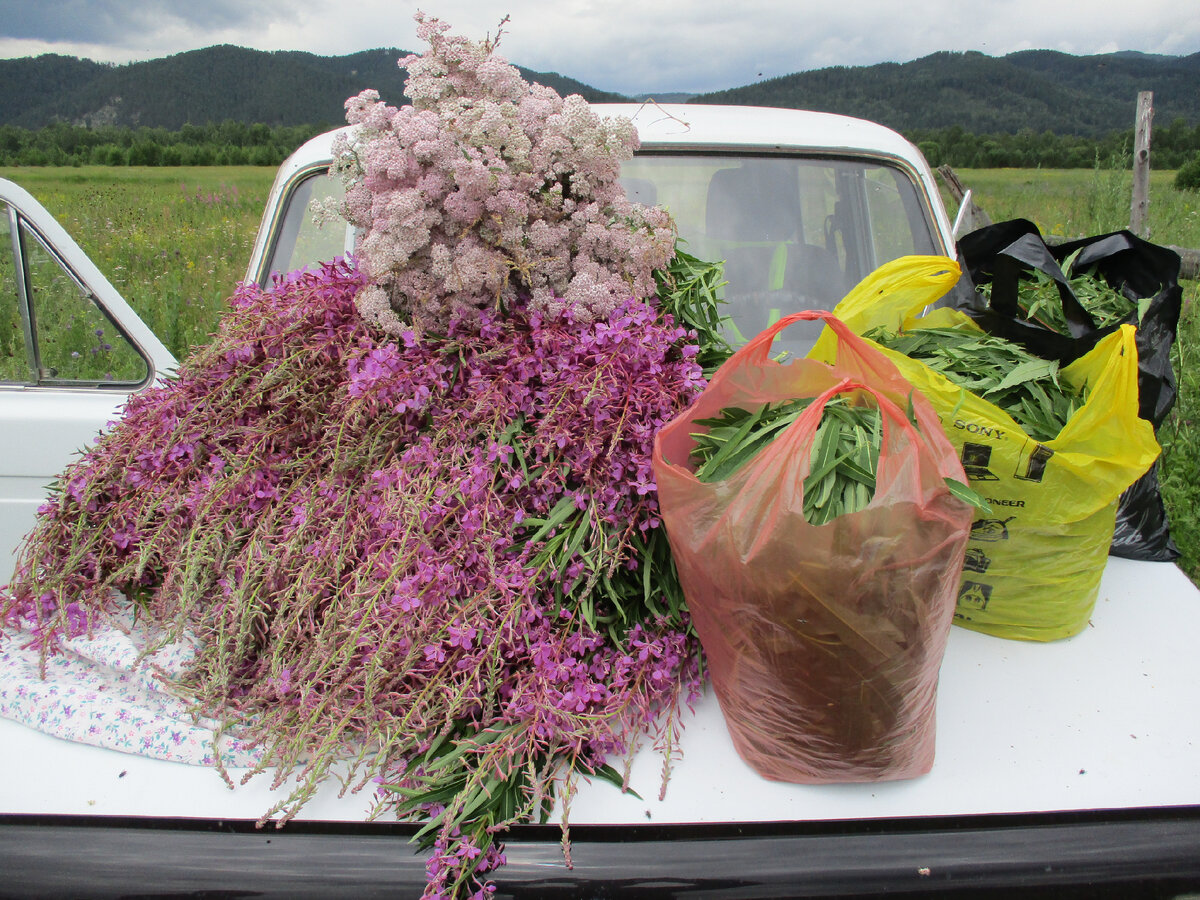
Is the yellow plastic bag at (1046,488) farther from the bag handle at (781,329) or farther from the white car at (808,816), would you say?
the bag handle at (781,329)

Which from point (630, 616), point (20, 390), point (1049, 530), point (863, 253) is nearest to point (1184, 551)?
point (863, 253)

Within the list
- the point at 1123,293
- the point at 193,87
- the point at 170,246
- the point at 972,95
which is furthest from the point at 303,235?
the point at 193,87

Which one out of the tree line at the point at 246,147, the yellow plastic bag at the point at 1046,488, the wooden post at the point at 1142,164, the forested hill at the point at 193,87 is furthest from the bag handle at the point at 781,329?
the forested hill at the point at 193,87

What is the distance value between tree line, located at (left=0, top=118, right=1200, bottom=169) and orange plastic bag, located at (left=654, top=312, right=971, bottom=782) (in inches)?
1442

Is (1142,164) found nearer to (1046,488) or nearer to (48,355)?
(1046,488)

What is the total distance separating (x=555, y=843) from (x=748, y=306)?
66.7 inches

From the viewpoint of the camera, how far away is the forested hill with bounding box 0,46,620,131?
5641cm

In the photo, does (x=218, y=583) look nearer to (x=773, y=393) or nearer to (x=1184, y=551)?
(x=773, y=393)

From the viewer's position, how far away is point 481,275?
1573 mm

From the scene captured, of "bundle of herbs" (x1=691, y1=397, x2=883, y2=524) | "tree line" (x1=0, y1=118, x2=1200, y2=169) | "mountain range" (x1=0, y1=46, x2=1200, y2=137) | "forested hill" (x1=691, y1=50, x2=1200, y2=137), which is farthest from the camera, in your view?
"mountain range" (x1=0, y1=46, x2=1200, y2=137)

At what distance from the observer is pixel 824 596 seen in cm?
117

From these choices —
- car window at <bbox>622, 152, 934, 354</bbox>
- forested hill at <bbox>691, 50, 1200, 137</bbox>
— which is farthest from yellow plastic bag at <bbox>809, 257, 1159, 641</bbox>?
forested hill at <bbox>691, 50, 1200, 137</bbox>

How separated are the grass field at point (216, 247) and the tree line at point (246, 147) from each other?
824 inches

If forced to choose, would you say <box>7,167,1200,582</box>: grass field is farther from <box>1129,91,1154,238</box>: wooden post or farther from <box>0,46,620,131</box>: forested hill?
<box>0,46,620,131</box>: forested hill
